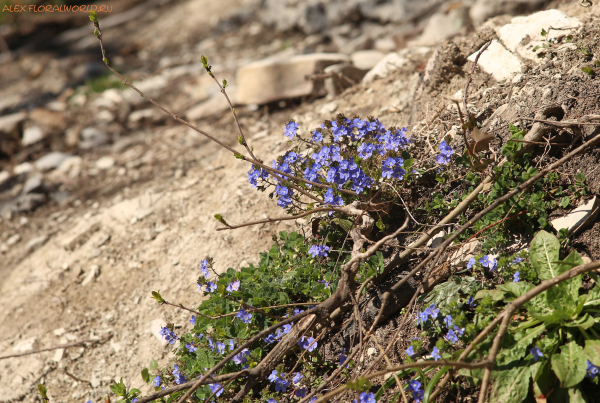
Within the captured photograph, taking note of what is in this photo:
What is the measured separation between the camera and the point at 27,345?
3.34 metres

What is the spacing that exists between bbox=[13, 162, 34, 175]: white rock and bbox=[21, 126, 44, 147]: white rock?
38 cm

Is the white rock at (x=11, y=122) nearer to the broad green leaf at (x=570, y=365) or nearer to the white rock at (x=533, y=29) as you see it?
the white rock at (x=533, y=29)

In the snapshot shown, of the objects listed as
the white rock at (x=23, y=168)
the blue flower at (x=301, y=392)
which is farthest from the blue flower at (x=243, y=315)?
the white rock at (x=23, y=168)

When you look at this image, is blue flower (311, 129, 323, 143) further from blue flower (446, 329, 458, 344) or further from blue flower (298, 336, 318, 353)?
blue flower (446, 329, 458, 344)

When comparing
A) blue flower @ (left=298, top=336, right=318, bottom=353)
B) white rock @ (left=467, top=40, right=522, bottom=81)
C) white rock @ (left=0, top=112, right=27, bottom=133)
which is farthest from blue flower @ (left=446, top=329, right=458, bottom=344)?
white rock @ (left=0, top=112, right=27, bottom=133)

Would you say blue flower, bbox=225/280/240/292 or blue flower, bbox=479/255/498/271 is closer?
blue flower, bbox=479/255/498/271

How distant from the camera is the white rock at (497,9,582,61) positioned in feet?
9.95

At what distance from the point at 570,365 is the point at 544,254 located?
524 millimetres

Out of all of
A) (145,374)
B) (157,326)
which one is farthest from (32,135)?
(145,374)

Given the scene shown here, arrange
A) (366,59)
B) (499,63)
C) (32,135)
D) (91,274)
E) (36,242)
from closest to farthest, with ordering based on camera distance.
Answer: (499,63) < (91,274) < (36,242) < (366,59) < (32,135)

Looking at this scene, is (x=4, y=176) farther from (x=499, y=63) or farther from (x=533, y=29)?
(x=533, y=29)

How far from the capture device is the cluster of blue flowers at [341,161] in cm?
245

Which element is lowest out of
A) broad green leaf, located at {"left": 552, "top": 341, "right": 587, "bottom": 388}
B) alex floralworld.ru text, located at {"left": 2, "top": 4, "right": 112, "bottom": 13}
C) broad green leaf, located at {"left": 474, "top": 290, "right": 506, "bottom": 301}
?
broad green leaf, located at {"left": 552, "top": 341, "right": 587, "bottom": 388}

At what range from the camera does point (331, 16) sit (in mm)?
6645
